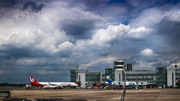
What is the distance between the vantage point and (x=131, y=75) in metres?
173

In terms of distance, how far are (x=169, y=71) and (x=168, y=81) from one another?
25.3 ft

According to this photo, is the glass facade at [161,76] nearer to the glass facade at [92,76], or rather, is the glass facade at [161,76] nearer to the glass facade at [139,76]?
the glass facade at [139,76]

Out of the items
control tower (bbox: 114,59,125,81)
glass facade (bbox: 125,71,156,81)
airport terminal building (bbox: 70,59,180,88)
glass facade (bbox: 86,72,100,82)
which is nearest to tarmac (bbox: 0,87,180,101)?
airport terminal building (bbox: 70,59,180,88)

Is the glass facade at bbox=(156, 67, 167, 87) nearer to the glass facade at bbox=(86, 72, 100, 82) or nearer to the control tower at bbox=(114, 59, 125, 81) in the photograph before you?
the control tower at bbox=(114, 59, 125, 81)

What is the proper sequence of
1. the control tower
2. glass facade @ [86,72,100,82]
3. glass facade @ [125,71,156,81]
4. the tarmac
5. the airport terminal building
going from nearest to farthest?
the tarmac < the airport terminal building < the control tower < glass facade @ [125,71,156,81] < glass facade @ [86,72,100,82]

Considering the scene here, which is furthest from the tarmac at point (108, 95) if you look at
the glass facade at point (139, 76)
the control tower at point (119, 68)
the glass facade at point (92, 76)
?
the glass facade at point (92, 76)

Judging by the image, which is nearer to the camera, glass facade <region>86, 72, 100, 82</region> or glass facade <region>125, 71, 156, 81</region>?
glass facade <region>125, 71, 156, 81</region>

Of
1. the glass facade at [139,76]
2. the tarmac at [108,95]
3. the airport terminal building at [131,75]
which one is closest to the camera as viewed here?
the tarmac at [108,95]

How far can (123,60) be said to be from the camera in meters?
175

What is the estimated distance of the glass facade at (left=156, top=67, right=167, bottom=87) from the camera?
157625 millimetres

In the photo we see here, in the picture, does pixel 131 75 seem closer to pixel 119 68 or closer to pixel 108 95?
pixel 119 68

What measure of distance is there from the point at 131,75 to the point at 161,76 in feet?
82.1

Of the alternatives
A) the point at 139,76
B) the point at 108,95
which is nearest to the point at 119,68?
the point at 139,76

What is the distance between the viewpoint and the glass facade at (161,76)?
15762cm
